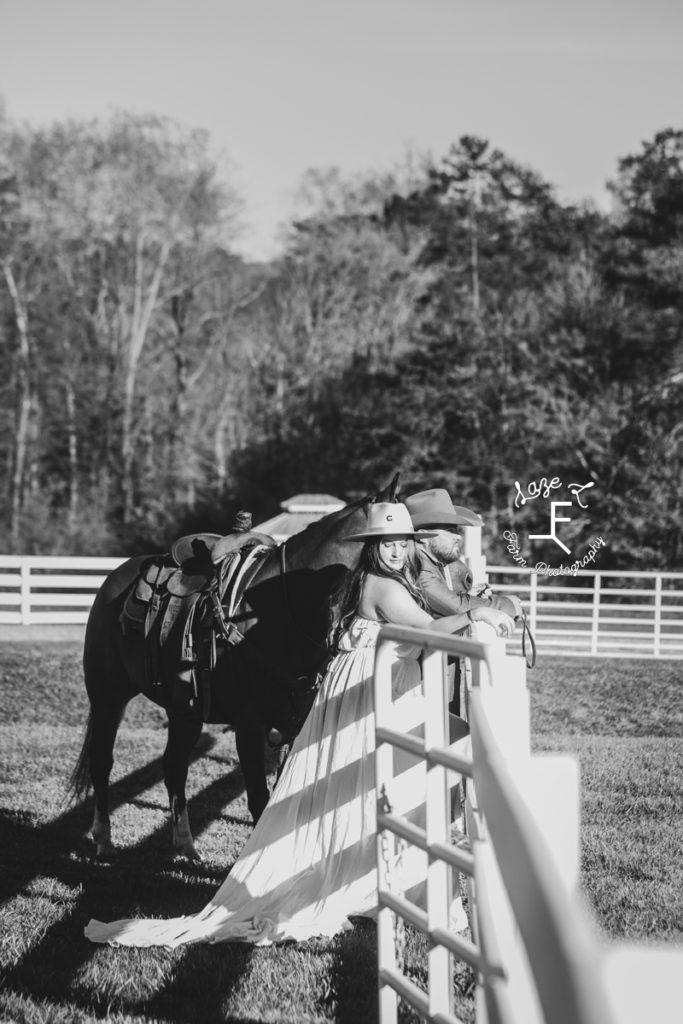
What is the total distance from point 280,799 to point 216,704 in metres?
1.80

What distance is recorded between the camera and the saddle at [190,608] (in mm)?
6348

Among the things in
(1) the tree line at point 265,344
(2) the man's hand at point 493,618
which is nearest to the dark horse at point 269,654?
(2) the man's hand at point 493,618

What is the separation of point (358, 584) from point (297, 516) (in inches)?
442

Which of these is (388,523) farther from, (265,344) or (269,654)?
(265,344)

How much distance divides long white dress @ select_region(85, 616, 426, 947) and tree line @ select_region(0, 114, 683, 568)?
70.5 feet

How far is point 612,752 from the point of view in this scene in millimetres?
10023

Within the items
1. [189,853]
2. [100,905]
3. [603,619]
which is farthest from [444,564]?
[603,619]

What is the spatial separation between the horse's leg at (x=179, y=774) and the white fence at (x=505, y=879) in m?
2.63

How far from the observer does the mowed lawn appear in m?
4.01

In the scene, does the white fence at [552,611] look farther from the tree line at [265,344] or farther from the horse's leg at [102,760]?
the tree line at [265,344]

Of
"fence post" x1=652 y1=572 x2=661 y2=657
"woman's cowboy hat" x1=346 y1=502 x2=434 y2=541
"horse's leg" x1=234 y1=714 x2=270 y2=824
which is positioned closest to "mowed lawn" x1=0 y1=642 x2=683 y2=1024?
"horse's leg" x1=234 y1=714 x2=270 y2=824

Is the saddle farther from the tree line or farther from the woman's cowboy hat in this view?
the tree line

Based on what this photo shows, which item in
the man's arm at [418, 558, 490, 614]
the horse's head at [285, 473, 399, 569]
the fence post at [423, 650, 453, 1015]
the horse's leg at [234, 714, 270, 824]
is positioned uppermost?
the horse's head at [285, 473, 399, 569]

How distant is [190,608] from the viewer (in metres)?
6.77
